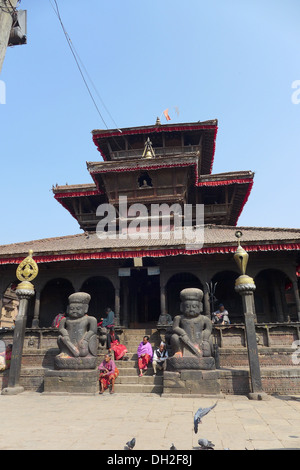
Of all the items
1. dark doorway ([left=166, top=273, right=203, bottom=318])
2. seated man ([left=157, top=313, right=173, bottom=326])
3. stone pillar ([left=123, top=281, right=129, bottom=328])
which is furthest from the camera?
dark doorway ([left=166, top=273, right=203, bottom=318])

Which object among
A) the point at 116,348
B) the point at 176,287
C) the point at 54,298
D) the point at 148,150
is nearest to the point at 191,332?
the point at 116,348

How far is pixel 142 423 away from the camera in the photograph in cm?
511

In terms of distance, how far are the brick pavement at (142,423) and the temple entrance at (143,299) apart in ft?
24.5

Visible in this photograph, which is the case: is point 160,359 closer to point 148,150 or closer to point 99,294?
point 99,294

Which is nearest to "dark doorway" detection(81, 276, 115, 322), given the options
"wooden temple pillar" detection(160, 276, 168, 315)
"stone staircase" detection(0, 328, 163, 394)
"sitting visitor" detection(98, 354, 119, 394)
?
"wooden temple pillar" detection(160, 276, 168, 315)

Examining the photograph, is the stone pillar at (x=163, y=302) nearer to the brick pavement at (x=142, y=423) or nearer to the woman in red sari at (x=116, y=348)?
the woman in red sari at (x=116, y=348)

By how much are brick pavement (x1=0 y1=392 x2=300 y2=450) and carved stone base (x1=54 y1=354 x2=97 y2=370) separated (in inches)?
33.5

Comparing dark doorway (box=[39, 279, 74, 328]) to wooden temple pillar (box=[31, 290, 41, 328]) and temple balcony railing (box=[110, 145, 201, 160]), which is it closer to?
wooden temple pillar (box=[31, 290, 41, 328])

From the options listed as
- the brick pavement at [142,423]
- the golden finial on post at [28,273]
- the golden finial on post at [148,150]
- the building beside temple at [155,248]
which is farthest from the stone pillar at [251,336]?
the golden finial on post at [148,150]

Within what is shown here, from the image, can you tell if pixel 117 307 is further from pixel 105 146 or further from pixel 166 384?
pixel 105 146

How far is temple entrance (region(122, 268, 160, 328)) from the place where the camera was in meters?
15.1

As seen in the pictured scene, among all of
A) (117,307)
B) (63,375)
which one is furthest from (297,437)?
(117,307)

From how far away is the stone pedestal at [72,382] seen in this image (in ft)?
26.6

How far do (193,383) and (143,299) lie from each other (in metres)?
8.00
